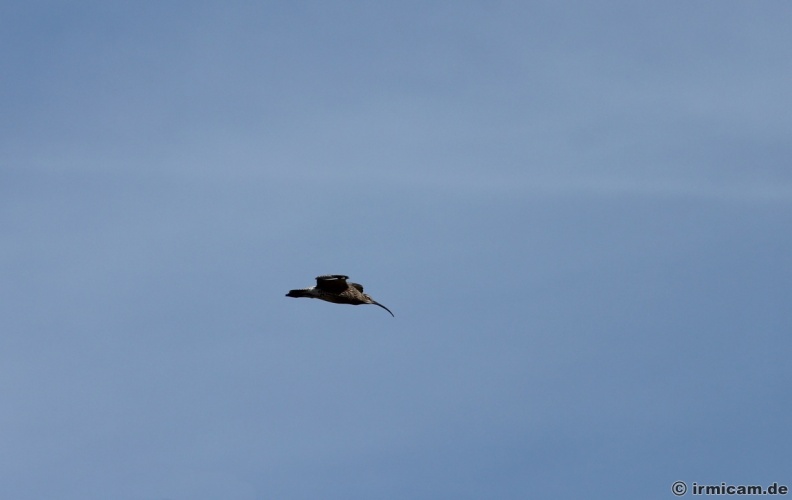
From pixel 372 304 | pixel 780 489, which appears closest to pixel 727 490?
pixel 780 489

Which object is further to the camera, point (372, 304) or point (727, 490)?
point (372, 304)

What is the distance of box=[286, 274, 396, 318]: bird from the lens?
213 feet

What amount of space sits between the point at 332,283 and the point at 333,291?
106cm

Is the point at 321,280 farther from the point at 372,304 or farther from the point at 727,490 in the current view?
the point at 727,490

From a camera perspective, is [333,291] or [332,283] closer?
[332,283]

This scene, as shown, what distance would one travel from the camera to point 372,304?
229ft

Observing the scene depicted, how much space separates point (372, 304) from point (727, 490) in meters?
28.0

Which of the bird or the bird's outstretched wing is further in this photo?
the bird

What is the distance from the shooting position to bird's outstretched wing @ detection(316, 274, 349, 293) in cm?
6412

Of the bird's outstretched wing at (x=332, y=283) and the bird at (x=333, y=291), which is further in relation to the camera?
the bird at (x=333, y=291)

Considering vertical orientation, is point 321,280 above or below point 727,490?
above

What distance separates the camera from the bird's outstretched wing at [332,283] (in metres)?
64.1

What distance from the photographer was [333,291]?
66.4 meters

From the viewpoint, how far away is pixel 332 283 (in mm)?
65500
